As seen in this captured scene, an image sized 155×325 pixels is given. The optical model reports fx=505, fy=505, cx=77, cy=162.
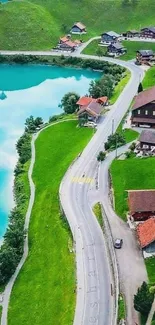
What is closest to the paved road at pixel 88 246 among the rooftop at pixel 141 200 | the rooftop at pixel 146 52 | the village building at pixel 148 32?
the rooftop at pixel 141 200

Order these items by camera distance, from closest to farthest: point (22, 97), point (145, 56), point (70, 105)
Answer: point (70, 105), point (22, 97), point (145, 56)

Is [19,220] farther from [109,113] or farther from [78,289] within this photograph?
[109,113]

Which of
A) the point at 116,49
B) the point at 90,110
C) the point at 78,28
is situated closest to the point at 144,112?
the point at 90,110

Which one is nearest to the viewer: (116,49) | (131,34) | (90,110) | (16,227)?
(16,227)

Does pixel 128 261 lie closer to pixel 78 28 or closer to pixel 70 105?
pixel 70 105

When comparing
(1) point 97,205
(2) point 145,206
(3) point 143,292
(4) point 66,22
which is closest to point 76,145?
(1) point 97,205
